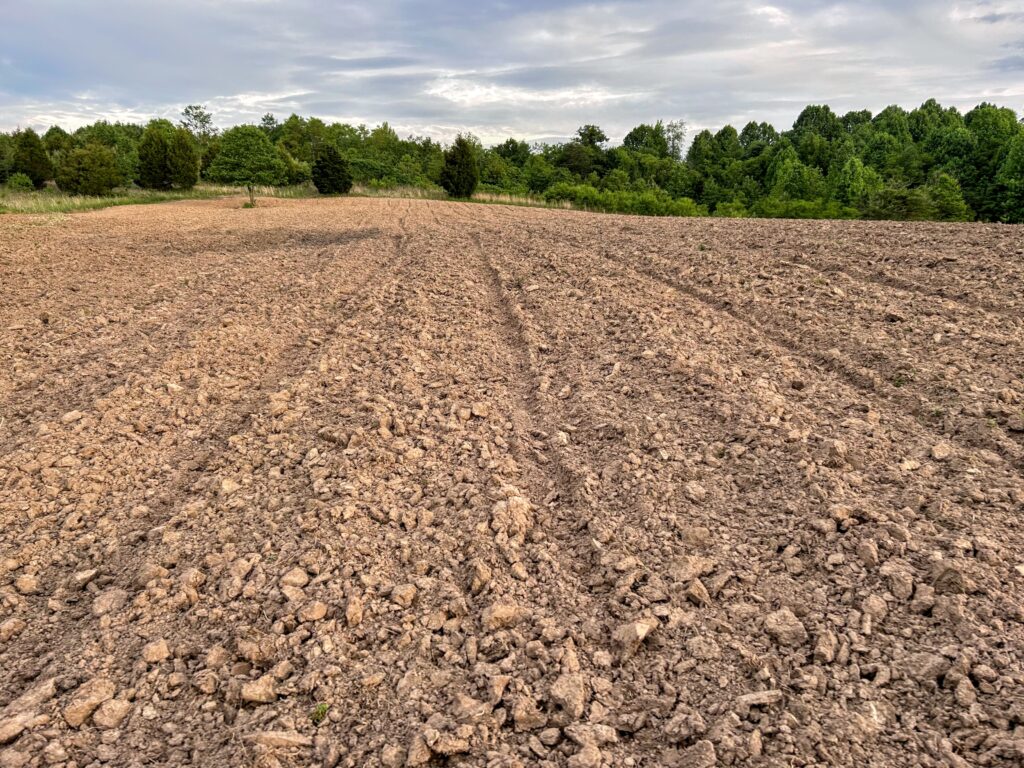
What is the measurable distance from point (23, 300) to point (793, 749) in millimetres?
11734

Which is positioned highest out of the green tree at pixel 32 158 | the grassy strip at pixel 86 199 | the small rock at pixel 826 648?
the green tree at pixel 32 158

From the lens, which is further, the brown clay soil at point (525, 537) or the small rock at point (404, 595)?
the small rock at point (404, 595)

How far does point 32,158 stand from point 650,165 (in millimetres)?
49797

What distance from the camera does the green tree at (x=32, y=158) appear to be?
1785 inches

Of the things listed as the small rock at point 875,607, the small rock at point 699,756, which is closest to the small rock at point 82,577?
the small rock at point 699,756

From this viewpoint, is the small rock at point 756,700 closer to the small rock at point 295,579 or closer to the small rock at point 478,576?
the small rock at point 478,576

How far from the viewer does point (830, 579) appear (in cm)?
326

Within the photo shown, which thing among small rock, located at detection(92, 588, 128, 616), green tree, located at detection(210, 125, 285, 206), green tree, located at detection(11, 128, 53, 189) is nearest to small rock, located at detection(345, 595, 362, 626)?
small rock, located at detection(92, 588, 128, 616)

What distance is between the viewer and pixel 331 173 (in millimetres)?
41000

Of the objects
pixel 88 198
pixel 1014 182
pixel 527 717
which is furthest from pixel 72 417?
pixel 1014 182

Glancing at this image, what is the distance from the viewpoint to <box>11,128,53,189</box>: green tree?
149ft

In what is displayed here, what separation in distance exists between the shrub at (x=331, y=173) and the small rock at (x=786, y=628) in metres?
43.1

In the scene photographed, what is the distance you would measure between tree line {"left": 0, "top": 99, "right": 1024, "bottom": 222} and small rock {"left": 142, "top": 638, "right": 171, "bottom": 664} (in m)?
24.8

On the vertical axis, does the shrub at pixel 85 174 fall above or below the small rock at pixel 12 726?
above
